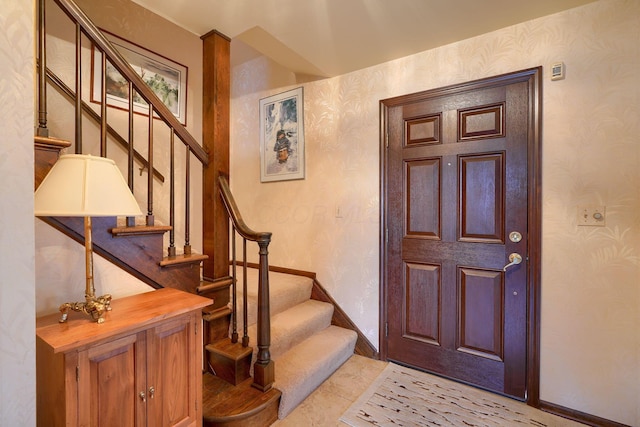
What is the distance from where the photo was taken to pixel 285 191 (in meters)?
2.89

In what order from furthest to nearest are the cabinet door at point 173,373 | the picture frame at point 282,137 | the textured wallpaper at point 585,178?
the picture frame at point 282,137 → the textured wallpaper at point 585,178 → the cabinet door at point 173,373

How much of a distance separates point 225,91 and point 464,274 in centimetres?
202

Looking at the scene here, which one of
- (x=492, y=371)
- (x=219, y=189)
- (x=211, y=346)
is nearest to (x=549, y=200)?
(x=492, y=371)

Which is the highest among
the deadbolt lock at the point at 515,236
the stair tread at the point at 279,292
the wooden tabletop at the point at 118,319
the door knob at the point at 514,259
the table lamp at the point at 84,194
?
the table lamp at the point at 84,194

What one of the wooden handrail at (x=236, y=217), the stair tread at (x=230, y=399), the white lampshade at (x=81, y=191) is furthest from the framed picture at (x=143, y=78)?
the stair tread at (x=230, y=399)

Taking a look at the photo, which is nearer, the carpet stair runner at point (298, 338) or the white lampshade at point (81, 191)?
the white lampshade at point (81, 191)

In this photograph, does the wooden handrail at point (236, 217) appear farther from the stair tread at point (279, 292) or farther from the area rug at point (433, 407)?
the area rug at point (433, 407)

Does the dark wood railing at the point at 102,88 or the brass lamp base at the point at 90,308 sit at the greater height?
the dark wood railing at the point at 102,88

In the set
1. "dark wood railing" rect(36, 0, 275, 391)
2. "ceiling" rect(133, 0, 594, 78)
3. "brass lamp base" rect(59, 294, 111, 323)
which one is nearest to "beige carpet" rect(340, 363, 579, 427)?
"dark wood railing" rect(36, 0, 275, 391)

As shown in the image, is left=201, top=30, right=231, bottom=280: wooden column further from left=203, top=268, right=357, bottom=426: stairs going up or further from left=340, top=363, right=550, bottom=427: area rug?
left=340, top=363, right=550, bottom=427: area rug

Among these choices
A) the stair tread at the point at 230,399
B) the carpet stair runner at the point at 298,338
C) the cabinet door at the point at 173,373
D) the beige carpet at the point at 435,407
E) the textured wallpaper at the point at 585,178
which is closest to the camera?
the cabinet door at the point at 173,373

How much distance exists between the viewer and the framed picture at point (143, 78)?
2219 millimetres

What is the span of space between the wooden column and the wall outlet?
2107 mm

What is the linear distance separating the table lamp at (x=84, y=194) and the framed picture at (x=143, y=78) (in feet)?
5.44
